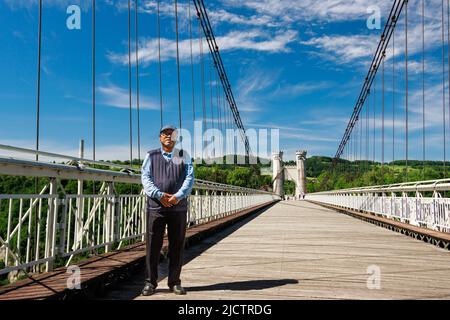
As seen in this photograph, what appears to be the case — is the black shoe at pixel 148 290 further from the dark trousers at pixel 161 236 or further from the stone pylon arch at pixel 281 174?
the stone pylon arch at pixel 281 174

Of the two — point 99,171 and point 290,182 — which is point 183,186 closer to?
point 99,171

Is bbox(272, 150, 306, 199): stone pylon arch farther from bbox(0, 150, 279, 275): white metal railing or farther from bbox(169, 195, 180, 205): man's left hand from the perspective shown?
bbox(169, 195, 180, 205): man's left hand

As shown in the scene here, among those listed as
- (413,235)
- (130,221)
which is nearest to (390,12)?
(413,235)

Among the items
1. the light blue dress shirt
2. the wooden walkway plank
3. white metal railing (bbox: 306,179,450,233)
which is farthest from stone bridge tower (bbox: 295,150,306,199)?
the light blue dress shirt

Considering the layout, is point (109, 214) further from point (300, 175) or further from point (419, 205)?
point (300, 175)

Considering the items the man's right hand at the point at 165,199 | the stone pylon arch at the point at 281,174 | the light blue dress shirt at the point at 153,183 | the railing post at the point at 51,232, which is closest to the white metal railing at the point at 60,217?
the railing post at the point at 51,232

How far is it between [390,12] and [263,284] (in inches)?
1030

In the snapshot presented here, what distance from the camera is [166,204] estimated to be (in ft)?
10.4

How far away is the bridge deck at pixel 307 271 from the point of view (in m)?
3.32

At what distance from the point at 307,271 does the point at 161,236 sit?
1694 millimetres

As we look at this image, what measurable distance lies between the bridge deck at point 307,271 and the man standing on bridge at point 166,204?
19cm

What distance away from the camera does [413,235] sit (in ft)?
26.4

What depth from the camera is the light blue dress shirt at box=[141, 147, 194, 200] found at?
10.3 ft

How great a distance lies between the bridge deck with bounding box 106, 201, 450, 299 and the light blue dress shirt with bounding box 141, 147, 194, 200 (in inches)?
28.5
